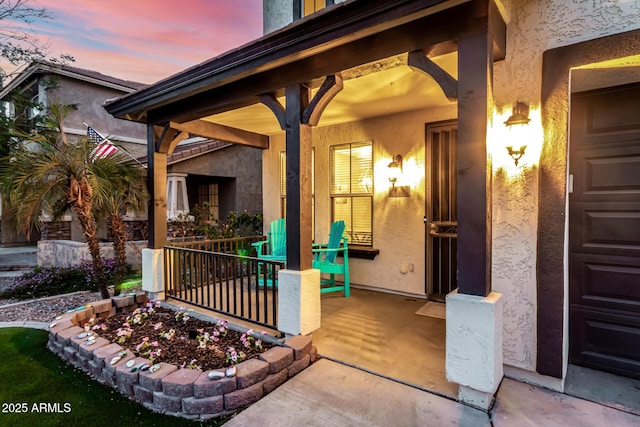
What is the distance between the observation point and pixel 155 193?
175 inches

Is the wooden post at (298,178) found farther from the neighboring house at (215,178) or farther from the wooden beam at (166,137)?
the neighboring house at (215,178)

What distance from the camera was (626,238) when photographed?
2400 mm

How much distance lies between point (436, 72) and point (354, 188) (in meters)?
3.05

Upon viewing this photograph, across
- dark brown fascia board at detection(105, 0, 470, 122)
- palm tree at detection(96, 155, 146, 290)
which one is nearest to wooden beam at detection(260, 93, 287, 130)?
dark brown fascia board at detection(105, 0, 470, 122)

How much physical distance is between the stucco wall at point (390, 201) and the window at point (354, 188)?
10 cm

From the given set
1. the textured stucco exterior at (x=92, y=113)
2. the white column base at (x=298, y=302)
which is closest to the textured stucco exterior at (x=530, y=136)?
the white column base at (x=298, y=302)

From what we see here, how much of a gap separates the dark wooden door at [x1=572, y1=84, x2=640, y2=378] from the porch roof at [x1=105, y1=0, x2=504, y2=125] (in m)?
0.99

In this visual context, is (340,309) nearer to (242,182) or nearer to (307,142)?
(307,142)

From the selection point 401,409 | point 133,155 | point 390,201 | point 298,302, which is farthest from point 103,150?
point 133,155

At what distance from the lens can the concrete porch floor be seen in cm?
252

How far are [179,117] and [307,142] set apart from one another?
2.10 m

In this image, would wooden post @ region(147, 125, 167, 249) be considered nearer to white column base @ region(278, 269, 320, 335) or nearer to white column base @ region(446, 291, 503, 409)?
white column base @ region(278, 269, 320, 335)

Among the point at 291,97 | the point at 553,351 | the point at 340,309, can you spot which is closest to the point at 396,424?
the point at 553,351

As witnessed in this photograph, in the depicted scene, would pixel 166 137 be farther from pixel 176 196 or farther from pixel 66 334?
pixel 176 196
